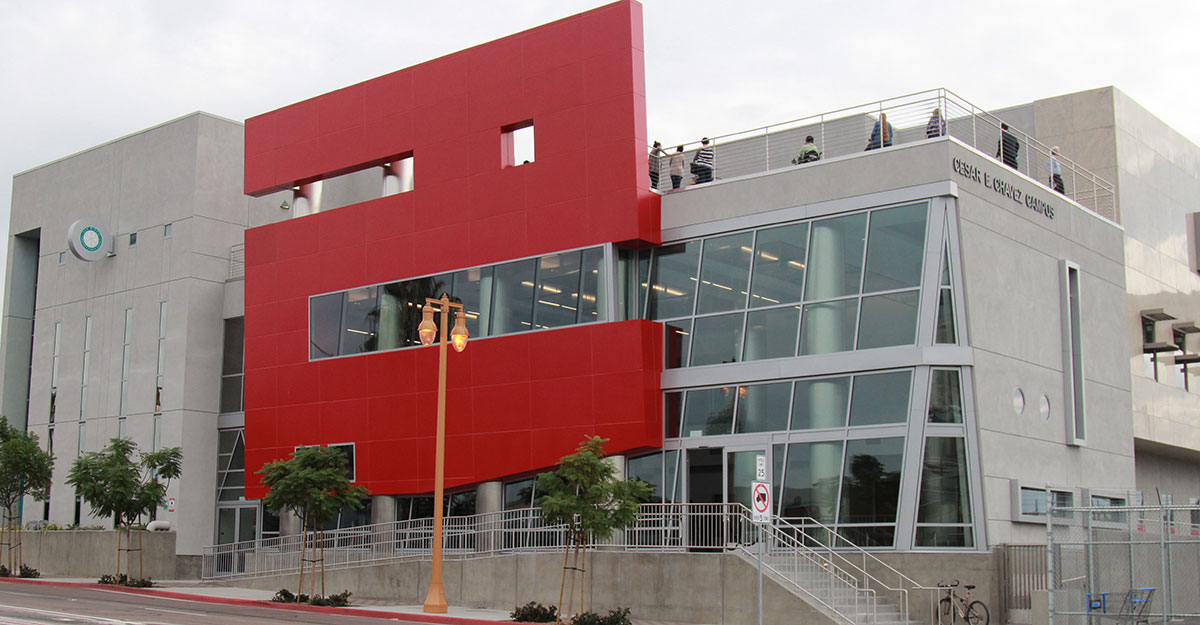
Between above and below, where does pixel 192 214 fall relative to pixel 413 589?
above

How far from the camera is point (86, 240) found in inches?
1759

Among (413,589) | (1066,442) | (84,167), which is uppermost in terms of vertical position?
(84,167)

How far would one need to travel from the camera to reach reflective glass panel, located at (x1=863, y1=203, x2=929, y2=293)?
26.6 meters

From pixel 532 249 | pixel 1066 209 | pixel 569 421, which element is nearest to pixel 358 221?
pixel 532 249

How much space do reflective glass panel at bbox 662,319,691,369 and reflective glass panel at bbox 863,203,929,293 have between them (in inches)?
200

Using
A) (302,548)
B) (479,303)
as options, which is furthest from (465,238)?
(302,548)

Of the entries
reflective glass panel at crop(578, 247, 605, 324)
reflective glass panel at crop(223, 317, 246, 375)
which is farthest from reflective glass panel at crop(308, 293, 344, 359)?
reflective glass panel at crop(578, 247, 605, 324)

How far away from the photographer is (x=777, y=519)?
87.3 ft

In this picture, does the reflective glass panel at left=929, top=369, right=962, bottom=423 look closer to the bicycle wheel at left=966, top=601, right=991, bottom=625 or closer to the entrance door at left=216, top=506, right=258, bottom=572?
the bicycle wheel at left=966, top=601, right=991, bottom=625

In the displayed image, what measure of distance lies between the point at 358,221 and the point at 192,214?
9032 millimetres

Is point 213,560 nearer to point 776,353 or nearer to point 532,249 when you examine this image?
point 532,249

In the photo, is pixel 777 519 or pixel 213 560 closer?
pixel 777 519

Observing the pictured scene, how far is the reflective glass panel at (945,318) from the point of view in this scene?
2611 cm

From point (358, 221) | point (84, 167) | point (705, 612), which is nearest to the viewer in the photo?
point (705, 612)
